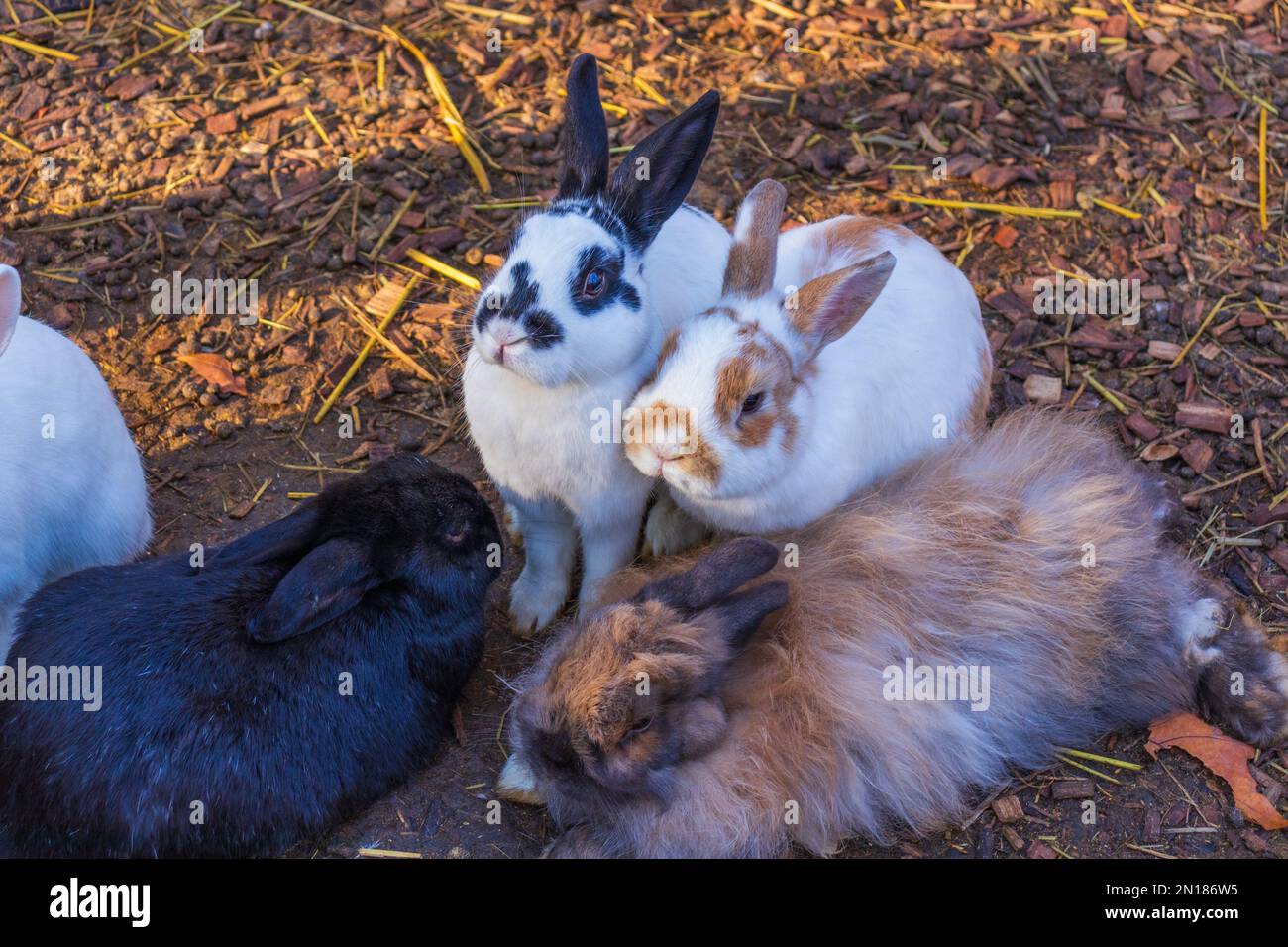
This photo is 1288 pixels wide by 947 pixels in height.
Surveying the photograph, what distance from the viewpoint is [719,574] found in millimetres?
3658

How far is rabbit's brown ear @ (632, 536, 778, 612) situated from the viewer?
12.0ft

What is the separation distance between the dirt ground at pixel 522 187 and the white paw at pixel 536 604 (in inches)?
3.4

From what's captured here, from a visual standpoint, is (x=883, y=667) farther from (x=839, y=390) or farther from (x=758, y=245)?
(x=758, y=245)

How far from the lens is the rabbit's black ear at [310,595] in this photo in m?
3.57

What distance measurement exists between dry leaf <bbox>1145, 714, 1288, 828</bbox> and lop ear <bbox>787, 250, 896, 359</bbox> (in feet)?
5.27

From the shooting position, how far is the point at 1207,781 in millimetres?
3932

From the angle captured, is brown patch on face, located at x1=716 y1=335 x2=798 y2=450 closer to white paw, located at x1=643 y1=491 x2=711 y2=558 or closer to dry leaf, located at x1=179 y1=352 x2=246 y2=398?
white paw, located at x1=643 y1=491 x2=711 y2=558

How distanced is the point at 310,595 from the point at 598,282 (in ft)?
4.00

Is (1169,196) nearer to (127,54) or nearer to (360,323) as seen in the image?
(360,323)

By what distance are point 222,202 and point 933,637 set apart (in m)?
3.66

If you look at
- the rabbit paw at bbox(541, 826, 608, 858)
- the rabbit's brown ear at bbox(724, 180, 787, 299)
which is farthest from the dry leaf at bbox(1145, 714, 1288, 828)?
the rabbit's brown ear at bbox(724, 180, 787, 299)

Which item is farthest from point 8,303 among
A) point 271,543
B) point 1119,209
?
point 1119,209

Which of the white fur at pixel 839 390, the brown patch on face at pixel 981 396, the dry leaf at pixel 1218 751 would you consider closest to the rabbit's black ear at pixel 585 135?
the white fur at pixel 839 390

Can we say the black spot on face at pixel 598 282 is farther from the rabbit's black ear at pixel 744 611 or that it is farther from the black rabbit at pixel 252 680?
the rabbit's black ear at pixel 744 611
